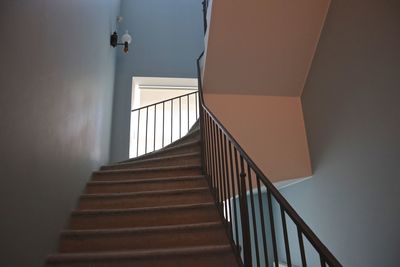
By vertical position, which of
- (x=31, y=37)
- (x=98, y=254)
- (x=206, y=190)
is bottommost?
(x=98, y=254)

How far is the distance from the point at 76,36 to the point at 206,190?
1703mm

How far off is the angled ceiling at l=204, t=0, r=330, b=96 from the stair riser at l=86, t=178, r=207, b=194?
1.44 meters

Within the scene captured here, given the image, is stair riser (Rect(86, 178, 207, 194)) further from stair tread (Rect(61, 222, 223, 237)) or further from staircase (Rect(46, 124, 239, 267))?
stair tread (Rect(61, 222, 223, 237))

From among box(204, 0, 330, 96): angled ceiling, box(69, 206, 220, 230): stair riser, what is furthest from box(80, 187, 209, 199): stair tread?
box(204, 0, 330, 96): angled ceiling

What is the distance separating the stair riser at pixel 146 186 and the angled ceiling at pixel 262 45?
4.73ft

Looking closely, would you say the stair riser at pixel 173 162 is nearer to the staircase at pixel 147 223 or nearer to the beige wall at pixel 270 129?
the staircase at pixel 147 223

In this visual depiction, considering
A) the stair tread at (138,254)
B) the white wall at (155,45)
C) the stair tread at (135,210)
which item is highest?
the white wall at (155,45)

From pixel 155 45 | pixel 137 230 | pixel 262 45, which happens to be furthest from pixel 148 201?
pixel 155 45

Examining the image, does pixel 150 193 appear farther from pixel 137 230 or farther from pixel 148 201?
pixel 137 230

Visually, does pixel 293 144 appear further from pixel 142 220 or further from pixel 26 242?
pixel 26 242

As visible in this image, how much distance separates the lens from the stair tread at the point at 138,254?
1.88m

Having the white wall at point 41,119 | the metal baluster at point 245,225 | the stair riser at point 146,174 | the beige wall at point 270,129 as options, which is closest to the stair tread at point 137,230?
the white wall at point 41,119

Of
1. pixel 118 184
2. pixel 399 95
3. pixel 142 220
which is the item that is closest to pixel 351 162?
pixel 399 95

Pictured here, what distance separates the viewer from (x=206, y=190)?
2.66m
